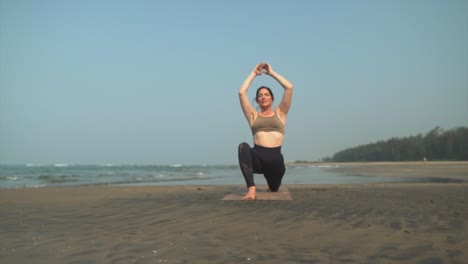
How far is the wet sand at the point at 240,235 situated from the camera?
2.29 m

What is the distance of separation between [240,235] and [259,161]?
2519 mm

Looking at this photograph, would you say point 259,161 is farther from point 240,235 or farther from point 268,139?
point 240,235

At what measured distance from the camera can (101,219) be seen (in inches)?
151

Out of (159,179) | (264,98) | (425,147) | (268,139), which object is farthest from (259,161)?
(425,147)

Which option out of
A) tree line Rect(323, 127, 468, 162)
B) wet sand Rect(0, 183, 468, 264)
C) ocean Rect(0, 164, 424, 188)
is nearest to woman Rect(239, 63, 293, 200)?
wet sand Rect(0, 183, 468, 264)

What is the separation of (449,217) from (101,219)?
11.7 feet

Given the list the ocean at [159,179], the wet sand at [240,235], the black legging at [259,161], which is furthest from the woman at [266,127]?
the ocean at [159,179]

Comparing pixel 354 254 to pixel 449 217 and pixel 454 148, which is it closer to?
pixel 449 217

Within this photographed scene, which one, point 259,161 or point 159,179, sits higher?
point 259,161

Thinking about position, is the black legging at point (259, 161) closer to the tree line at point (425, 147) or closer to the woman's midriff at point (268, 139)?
the woman's midriff at point (268, 139)

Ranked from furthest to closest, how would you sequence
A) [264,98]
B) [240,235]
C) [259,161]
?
[264,98], [259,161], [240,235]

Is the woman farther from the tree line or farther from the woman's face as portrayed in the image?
the tree line

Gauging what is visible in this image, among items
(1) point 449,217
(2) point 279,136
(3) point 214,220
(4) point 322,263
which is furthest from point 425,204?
(4) point 322,263

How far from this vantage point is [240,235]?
2.89 meters
